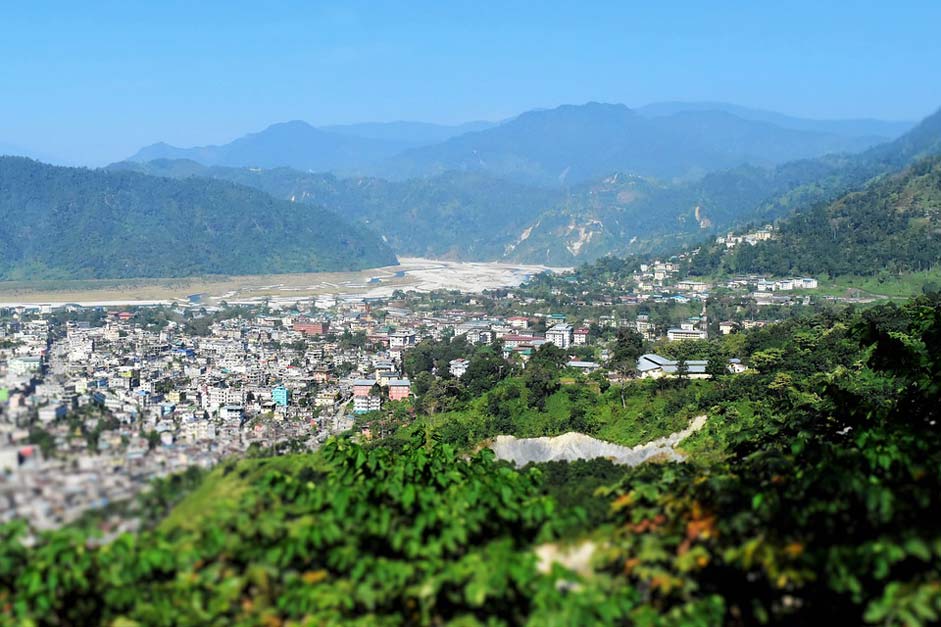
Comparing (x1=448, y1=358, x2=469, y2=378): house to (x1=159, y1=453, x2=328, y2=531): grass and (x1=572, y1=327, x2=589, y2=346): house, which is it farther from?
(x1=159, y1=453, x2=328, y2=531): grass

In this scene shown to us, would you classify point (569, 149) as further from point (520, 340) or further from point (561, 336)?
point (520, 340)

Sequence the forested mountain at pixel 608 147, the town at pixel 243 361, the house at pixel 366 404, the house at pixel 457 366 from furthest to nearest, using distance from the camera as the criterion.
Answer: the forested mountain at pixel 608 147
the house at pixel 457 366
the house at pixel 366 404
the town at pixel 243 361

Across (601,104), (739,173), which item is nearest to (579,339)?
→ (739,173)

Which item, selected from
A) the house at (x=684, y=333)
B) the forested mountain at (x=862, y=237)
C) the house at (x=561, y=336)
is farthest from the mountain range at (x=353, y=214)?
the house at (x=561, y=336)

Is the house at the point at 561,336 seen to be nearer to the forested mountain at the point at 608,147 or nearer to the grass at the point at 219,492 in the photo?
the grass at the point at 219,492

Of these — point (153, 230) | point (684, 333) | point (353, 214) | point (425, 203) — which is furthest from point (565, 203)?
point (684, 333)

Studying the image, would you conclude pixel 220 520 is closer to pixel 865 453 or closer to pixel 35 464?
pixel 35 464
